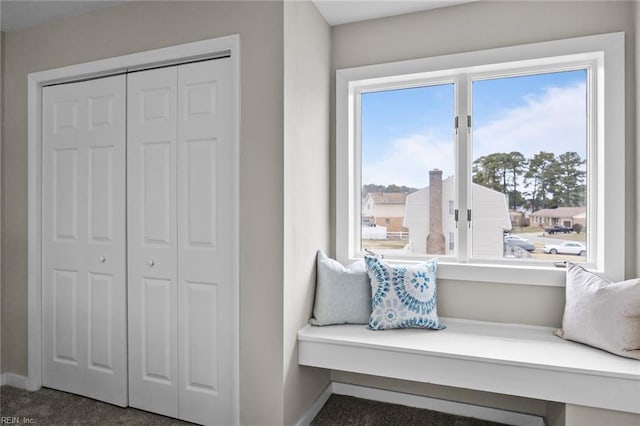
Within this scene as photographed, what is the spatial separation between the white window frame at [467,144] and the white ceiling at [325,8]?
32cm

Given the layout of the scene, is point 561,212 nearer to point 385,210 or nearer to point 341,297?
point 385,210

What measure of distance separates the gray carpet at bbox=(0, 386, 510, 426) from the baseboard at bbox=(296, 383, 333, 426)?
3cm

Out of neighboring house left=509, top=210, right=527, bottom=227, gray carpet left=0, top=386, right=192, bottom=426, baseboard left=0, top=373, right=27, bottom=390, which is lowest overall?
gray carpet left=0, top=386, right=192, bottom=426

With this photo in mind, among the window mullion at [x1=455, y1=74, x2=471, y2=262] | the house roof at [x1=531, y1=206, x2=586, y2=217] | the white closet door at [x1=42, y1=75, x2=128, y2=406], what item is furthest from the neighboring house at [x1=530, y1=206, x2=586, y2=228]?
the white closet door at [x1=42, y1=75, x2=128, y2=406]

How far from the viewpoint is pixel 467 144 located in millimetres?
2436

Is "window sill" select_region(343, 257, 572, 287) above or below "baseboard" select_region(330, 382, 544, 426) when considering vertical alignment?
above

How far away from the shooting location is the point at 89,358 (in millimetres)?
2514

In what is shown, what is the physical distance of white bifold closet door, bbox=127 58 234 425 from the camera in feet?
7.04

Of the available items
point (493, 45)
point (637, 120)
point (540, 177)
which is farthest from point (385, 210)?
point (637, 120)

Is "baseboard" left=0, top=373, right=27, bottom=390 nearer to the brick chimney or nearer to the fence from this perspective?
the fence

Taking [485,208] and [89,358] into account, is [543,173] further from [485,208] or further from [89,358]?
[89,358]

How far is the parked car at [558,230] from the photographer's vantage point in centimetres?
228

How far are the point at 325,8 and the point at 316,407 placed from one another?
2459mm

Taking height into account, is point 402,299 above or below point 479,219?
below
